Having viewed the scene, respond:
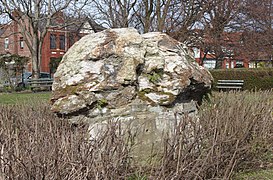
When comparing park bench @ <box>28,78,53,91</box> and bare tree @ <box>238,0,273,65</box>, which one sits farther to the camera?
bare tree @ <box>238,0,273,65</box>

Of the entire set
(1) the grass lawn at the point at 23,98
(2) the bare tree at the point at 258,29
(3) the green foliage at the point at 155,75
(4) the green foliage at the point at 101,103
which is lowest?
(1) the grass lawn at the point at 23,98

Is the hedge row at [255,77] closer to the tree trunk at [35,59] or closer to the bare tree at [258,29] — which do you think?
the bare tree at [258,29]

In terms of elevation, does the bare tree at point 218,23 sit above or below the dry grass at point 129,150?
above

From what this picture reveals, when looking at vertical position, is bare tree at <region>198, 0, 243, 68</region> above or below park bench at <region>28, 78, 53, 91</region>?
above

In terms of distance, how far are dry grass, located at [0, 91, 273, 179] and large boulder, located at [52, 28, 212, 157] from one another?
0.27m

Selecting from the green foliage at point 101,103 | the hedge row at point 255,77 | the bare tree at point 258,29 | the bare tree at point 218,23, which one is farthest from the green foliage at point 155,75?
the bare tree at point 258,29

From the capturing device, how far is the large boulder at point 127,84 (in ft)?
13.1

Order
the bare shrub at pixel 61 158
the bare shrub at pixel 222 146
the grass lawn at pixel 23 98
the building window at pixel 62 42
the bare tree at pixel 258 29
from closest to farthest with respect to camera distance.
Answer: the bare shrub at pixel 61 158 < the bare shrub at pixel 222 146 < the grass lawn at pixel 23 98 < the bare tree at pixel 258 29 < the building window at pixel 62 42

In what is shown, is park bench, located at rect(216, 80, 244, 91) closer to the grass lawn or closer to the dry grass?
the grass lawn

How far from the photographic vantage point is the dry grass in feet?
7.96

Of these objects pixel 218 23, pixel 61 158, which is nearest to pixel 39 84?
pixel 218 23

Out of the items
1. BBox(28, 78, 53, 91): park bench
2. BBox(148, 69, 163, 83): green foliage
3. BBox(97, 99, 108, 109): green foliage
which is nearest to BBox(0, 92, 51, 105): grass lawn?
BBox(97, 99, 108, 109): green foliage

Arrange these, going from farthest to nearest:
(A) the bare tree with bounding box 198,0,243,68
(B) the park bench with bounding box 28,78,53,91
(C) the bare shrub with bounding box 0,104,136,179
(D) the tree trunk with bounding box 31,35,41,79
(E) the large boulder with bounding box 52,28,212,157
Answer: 1. (D) the tree trunk with bounding box 31,35,41,79
2. (A) the bare tree with bounding box 198,0,243,68
3. (B) the park bench with bounding box 28,78,53,91
4. (E) the large boulder with bounding box 52,28,212,157
5. (C) the bare shrub with bounding box 0,104,136,179

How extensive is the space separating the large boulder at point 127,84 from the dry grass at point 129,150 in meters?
0.27
